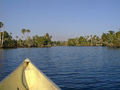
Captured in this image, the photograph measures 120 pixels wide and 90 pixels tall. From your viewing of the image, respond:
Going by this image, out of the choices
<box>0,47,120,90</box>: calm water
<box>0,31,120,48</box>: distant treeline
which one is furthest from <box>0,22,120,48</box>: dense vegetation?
<box>0,47,120,90</box>: calm water

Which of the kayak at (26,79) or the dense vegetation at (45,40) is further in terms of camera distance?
the dense vegetation at (45,40)

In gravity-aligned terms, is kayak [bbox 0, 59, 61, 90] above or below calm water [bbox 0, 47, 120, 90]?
above

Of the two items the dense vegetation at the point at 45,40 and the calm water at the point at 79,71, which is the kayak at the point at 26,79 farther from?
the dense vegetation at the point at 45,40

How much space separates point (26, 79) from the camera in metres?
5.25

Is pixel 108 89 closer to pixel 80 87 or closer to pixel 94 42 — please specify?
pixel 80 87

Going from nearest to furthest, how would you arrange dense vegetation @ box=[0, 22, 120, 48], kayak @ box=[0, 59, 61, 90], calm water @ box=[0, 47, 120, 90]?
kayak @ box=[0, 59, 61, 90] → calm water @ box=[0, 47, 120, 90] → dense vegetation @ box=[0, 22, 120, 48]

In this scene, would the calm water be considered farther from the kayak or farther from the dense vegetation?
the dense vegetation

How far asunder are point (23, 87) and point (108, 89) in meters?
6.01

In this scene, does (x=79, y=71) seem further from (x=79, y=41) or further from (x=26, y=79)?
(x=79, y=41)

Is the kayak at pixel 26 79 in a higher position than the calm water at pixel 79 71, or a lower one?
higher

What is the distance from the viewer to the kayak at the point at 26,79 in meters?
4.71

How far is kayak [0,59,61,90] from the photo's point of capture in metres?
4.71

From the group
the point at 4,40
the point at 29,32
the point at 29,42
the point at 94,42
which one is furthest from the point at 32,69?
the point at 94,42

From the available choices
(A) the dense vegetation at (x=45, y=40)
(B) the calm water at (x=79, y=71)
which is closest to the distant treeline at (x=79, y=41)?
(A) the dense vegetation at (x=45, y=40)
